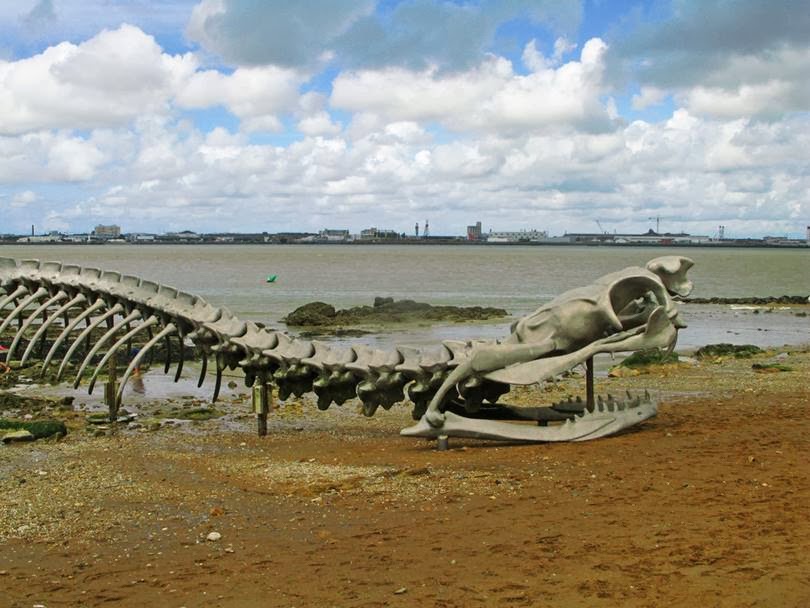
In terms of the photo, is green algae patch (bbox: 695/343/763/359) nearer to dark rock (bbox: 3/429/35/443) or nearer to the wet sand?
the wet sand

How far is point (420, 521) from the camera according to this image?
7074mm

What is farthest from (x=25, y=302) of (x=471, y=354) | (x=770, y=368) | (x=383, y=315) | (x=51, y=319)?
(x=383, y=315)

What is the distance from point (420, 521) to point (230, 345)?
4.52 metres

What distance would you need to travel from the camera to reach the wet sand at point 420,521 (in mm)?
5684

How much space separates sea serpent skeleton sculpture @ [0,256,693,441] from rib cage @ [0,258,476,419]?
0.6 inches

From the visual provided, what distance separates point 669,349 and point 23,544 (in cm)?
591

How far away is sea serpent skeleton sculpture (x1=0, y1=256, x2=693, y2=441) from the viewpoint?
362 inches

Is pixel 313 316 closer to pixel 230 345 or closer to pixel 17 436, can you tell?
pixel 17 436

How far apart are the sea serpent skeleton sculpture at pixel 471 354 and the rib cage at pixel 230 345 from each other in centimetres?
1

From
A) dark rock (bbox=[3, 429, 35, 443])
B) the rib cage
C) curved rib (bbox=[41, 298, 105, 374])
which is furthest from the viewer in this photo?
dark rock (bbox=[3, 429, 35, 443])

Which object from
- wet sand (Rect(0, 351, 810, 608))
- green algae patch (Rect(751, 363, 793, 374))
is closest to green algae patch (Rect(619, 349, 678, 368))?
green algae patch (Rect(751, 363, 793, 374))

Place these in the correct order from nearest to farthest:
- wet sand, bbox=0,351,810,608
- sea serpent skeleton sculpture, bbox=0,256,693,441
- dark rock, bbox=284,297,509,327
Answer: wet sand, bbox=0,351,810,608 → sea serpent skeleton sculpture, bbox=0,256,693,441 → dark rock, bbox=284,297,509,327

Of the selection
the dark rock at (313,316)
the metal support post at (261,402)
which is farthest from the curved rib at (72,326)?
the dark rock at (313,316)

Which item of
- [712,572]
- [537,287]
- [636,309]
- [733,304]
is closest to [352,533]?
[712,572]
